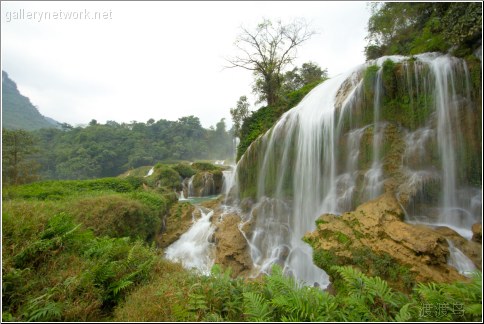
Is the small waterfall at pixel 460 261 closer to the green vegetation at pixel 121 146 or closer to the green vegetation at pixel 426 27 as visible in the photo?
the green vegetation at pixel 426 27

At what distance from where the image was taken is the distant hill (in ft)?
260

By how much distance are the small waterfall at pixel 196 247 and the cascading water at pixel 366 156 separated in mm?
1946

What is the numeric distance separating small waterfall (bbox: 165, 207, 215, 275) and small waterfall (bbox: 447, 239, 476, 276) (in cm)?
764

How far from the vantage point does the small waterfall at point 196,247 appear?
991 cm

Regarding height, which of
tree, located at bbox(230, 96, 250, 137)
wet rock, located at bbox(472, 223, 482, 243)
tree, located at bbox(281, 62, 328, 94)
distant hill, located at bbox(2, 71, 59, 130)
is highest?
distant hill, located at bbox(2, 71, 59, 130)

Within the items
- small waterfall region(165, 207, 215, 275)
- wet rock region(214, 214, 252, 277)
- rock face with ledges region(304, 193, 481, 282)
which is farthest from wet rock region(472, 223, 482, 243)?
small waterfall region(165, 207, 215, 275)

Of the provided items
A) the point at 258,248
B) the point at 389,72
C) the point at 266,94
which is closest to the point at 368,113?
the point at 389,72

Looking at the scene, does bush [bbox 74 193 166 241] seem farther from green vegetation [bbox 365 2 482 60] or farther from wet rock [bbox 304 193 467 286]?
green vegetation [bbox 365 2 482 60]

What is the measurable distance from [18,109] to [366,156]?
12009 centimetres

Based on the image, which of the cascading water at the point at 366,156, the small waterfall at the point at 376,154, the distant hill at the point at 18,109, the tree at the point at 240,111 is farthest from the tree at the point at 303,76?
the distant hill at the point at 18,109

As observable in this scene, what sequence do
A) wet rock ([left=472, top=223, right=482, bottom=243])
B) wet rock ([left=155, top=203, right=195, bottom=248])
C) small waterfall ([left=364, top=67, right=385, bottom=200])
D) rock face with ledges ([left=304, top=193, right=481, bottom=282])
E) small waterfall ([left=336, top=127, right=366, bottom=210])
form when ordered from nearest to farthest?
rock face with ledges ([left=304, top=193, right=481, bottom=282]), wet rock ([left=472, top=223, right=482, bottom=243]), small waterfall ([left=364, top=67, right=385, bottom=200]), small waterfall ([left=336, top=127, right=366, bottom=210]), wet rock ([left=155, top=203, right=195, bottom=248])

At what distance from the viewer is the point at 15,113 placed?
8356cm

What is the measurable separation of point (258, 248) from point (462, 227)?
6517 mm

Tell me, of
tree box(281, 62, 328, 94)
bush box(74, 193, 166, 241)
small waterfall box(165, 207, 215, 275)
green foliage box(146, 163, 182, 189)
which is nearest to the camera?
bush box(74, 193, 166, 241)
